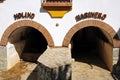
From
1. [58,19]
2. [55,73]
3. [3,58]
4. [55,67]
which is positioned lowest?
[3,58]

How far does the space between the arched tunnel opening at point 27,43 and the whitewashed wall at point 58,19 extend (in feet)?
4.63

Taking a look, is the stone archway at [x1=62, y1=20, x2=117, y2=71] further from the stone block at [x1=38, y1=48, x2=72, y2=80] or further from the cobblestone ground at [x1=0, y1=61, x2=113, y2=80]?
the stone block at [x1=38, y1=48, x2=72, y2=80]

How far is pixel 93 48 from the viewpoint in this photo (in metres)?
22.9

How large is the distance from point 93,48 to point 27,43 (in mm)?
6083

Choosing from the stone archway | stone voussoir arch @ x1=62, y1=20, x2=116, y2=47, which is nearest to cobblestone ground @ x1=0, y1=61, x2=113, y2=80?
the stone archway

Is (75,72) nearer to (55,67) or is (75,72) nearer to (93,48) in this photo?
(55,67)

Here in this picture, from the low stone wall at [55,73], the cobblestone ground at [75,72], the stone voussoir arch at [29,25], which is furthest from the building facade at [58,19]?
the low stone wall at [55,73]

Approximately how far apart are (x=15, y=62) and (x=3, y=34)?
8.92 feet

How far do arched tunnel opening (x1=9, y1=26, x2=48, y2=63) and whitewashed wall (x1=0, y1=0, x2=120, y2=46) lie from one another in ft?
4.63

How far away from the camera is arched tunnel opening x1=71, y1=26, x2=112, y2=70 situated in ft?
56.6

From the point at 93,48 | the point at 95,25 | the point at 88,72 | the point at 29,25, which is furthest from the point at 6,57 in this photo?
the point at 93,48

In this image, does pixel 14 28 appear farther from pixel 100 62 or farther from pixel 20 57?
pixel 100 62

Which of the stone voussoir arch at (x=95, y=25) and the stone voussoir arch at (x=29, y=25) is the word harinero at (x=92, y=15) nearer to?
the stone voussoir arch at (x=95, y=25)

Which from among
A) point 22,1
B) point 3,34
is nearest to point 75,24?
point 22,1
